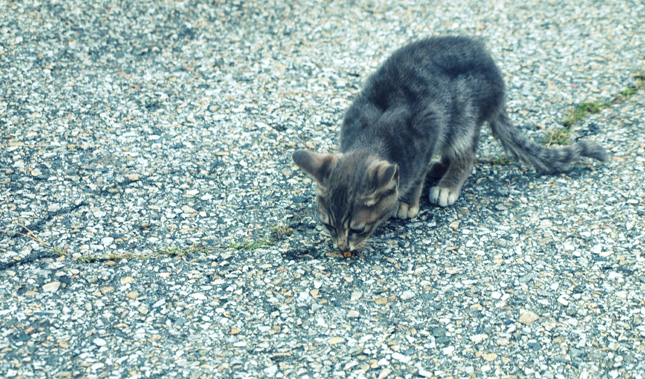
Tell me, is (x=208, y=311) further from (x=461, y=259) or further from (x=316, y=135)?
(x=316, y=135)

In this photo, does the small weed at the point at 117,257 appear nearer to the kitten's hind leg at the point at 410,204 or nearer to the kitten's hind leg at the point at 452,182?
the kitten's hind leg at the point at 410,204

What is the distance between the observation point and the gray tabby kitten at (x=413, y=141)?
4.25m

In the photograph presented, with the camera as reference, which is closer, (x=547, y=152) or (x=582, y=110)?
(x=547, y=152)

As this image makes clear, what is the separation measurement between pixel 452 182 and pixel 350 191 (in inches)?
50.8

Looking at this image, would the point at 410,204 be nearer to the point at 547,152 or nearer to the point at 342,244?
the point at 342,244


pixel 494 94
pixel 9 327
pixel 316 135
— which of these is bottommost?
pixel 9 327

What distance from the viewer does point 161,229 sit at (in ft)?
15.0

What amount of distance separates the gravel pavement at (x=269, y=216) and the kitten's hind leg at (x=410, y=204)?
0.08 m

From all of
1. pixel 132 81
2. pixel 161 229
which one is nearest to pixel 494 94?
pixel 161 229

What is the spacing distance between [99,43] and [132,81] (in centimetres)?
73

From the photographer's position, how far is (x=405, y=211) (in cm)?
488

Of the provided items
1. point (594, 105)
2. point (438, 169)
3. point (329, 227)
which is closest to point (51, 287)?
point (329, 227)

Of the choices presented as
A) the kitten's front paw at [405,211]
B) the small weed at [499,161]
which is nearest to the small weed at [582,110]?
the small weed at [499,161]

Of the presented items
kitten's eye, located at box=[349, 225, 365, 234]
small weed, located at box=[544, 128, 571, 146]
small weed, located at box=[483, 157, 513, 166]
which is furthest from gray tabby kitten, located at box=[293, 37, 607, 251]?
small weed, located at box=[544, 128, 571, 146]
